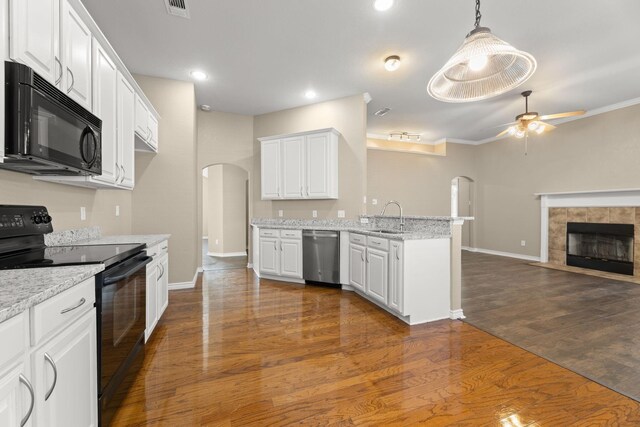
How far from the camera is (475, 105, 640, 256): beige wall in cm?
504

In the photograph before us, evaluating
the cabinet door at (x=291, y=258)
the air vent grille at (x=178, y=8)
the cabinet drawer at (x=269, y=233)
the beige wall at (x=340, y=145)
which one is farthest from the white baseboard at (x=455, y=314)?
the air vent grille at (x=178, y=8)

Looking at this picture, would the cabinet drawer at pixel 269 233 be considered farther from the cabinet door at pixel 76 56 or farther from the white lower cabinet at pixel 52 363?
the white lower cabinet at pixel 52 363

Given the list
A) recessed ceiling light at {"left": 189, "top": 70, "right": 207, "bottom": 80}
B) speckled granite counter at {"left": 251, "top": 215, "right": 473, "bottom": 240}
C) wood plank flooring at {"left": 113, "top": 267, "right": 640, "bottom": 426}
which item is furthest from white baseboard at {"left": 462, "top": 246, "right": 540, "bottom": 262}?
recessed ceiling light at {"left": 189, "top": 70, "right": 207, "bottom": 80}

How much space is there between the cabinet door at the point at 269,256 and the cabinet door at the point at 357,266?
1.25m

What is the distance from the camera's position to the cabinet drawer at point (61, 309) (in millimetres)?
896

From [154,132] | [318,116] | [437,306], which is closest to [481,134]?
[318,116]

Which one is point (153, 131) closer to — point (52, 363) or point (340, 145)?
point (340, 145)

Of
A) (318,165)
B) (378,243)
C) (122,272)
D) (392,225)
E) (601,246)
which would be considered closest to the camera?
(122,272)

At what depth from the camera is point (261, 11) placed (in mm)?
2689

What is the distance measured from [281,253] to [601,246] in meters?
6.08

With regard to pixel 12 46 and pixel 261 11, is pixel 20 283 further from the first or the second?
pixel 261 11

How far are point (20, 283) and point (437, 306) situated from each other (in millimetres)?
3166

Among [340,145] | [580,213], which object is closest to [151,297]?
[340,145]

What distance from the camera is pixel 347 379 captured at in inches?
75.6
